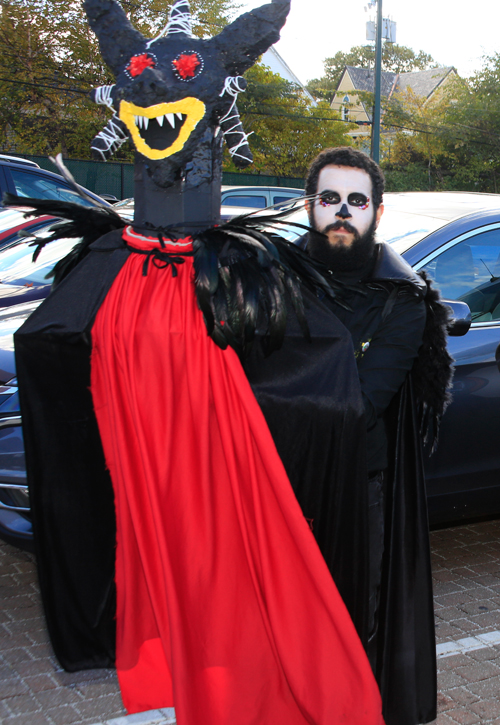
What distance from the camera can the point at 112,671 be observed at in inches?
114

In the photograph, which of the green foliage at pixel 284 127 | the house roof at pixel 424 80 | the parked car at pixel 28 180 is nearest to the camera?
the parked car at pixel 28 180

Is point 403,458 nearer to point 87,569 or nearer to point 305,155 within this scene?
point 87,569

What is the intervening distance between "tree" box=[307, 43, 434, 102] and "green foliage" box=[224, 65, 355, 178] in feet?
152

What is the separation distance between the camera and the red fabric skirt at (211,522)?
191 cm

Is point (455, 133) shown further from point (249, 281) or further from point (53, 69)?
point (249, 281)

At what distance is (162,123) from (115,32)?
320 millimetres

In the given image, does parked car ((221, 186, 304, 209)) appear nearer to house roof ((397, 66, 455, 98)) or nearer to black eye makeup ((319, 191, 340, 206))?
black eye makeup ((319, 191, 340, 206))

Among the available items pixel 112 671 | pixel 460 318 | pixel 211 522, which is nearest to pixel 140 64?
pixel 211 522

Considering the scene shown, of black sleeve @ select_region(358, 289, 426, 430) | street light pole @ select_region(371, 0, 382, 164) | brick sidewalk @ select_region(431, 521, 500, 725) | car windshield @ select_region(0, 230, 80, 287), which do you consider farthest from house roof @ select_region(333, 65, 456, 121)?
black sleeve @ select_region(358, 289, 426, 430)

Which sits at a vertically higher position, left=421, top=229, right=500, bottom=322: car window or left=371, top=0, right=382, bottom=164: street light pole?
left=371, top=0, right=382, bottom=164: street light pole

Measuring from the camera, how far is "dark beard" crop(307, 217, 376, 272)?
223 cm

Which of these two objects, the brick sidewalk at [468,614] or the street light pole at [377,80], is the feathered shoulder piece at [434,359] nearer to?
the brick sidewalk at [468,614]

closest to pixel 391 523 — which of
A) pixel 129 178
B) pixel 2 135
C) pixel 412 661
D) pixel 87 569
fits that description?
pixel 412 661

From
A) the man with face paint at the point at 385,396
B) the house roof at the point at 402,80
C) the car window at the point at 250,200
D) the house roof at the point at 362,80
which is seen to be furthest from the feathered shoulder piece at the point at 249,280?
the house roof at the point at 362,80
